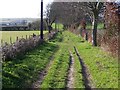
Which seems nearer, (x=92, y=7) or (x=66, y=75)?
(x=66, y=75)

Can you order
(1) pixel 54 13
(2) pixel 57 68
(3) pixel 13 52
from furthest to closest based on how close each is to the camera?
(1) pixel 54 13 → (3) pixel 13 52 → (2) pixel 57 68

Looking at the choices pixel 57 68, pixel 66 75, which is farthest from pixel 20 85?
pixel 57 68

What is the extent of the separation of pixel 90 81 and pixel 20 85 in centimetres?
257

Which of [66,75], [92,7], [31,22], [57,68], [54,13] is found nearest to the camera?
[66,75]

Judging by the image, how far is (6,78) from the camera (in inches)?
438

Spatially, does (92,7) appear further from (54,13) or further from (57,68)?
(54,13)

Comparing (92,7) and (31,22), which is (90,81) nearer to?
(92,7)

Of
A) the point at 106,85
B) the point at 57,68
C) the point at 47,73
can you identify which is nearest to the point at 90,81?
the point at 106,85

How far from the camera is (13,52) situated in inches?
682

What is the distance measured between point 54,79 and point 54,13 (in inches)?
2675

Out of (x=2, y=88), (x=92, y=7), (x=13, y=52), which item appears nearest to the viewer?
(x=2, y=88)

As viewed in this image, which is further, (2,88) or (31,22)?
(31,22)

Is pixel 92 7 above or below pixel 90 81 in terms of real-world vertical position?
above

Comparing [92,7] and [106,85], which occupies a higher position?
[92,7]
